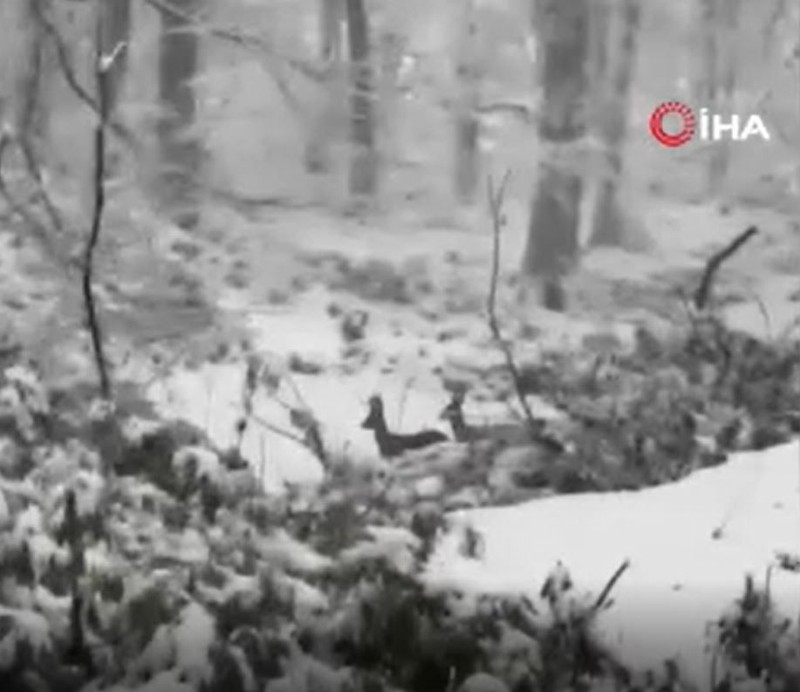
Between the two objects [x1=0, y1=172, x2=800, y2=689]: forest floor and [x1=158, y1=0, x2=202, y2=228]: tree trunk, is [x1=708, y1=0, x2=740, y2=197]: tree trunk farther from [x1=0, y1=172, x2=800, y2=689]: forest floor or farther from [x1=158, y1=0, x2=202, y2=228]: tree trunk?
[x1=158, y1=0, x2=202, y2=228]: tree trunk

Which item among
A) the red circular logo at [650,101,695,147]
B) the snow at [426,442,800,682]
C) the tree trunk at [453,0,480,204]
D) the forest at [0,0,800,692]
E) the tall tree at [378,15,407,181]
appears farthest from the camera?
the red circular logo at [650,101,695,147]

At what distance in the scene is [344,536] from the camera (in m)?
5.39

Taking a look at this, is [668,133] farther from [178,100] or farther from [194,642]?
[194,642]

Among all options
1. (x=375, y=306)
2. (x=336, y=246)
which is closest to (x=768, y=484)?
(x=375, y=306)

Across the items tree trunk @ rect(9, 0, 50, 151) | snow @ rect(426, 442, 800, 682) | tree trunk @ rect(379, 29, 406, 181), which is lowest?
snow @ rect(426, 442, 800, 682)

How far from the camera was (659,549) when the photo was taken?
5781 millimetres

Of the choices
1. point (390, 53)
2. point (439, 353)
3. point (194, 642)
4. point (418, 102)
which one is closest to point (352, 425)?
point (439, 353)

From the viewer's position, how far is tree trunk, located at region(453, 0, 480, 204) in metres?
20.7

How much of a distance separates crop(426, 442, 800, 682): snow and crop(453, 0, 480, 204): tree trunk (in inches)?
430

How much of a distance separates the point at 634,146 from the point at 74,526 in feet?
67.5

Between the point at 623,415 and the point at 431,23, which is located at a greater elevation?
the point at 431,23

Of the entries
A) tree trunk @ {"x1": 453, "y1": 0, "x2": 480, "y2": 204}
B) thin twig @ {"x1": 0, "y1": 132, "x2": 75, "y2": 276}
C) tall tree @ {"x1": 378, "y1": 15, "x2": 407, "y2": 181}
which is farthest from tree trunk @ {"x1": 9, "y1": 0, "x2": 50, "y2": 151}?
tree trunk @ {"x1": 453, "y1": 0, "x2": 480, "y2": 204}

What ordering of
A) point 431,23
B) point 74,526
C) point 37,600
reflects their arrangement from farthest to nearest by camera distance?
point 431,23 < point 74,526 < point 37,600

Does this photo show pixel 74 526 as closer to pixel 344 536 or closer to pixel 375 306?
pixel 344 536
